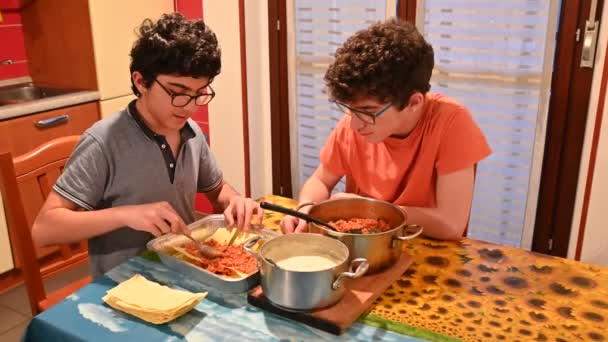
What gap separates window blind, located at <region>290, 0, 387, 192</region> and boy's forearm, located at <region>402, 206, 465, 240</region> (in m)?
1.31

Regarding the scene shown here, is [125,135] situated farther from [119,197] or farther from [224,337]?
[224,337]

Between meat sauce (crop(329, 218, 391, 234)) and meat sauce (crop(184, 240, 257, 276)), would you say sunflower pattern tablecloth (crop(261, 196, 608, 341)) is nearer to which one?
meat sauce (crop(329, 218, 391, 234))

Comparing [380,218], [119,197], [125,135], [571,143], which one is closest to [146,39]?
[125,135]

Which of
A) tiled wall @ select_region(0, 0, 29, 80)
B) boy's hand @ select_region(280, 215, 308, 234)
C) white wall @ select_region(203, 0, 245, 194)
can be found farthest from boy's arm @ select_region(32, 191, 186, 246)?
tiled wall @ select_region(0, 0, 29, 80)

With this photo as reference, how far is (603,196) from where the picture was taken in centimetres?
216

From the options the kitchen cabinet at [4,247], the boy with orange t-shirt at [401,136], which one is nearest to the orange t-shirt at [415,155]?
the boy with orange t-shirt at [401,136]

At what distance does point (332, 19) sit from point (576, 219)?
1450mm

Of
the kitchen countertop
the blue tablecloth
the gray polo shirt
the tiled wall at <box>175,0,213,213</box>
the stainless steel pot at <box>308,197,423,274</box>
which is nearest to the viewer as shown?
the blue tablecloth

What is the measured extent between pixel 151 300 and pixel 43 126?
182cm

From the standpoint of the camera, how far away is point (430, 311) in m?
1.03

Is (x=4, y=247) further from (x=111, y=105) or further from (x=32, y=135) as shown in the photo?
(x=111, y=105)

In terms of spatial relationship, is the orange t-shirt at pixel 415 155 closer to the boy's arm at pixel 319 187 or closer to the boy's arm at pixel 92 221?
the boy's arm at pixel 319 187

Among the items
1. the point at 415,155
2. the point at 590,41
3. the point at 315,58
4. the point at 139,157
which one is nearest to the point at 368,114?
the point at 415,155

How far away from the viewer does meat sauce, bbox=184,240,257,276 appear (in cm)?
113
